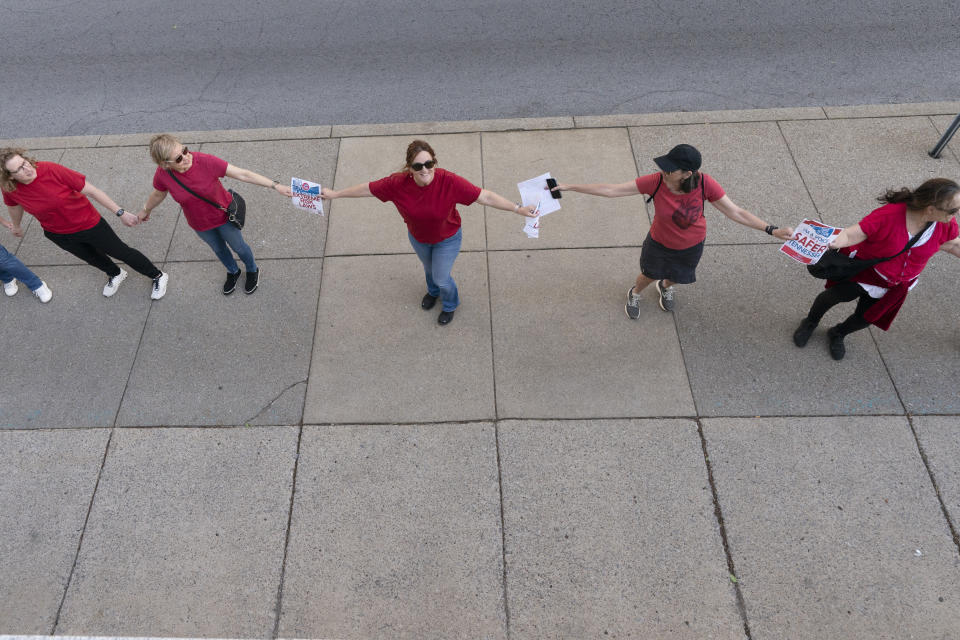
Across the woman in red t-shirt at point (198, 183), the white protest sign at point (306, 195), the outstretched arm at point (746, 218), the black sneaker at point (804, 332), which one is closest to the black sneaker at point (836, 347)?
the black sneaker at point (804, 332)

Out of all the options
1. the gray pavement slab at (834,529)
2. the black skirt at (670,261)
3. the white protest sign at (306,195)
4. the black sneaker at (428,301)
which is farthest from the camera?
the black sneaker at (428,301)

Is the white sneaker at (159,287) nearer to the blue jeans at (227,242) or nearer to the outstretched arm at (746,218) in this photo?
the blue jeans at (227,242)

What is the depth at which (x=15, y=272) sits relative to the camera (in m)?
4.86

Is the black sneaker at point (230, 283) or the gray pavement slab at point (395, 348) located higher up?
the gray pavement slab at point (395, 348)

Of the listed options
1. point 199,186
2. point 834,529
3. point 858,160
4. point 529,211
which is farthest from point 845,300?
point 199,186

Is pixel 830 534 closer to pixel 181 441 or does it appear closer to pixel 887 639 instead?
pixel 887 639

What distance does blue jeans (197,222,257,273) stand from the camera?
14.8 feet

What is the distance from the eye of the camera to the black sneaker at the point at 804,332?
14.5 feet

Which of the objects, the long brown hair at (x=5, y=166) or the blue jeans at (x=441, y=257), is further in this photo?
the blue jeans at (x=441, y=257)

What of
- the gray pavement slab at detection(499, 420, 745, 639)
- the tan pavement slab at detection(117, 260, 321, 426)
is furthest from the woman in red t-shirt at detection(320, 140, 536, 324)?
the gray pavement slab at detection(499, 420, 745, 639)

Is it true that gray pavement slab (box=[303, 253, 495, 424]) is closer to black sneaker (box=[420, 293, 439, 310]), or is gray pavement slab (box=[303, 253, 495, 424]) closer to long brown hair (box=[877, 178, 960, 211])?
black sneaker (box=[420, 293, 439, 310])

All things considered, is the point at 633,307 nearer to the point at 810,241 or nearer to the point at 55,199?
the point at 810,241

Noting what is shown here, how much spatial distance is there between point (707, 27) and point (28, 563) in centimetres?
917

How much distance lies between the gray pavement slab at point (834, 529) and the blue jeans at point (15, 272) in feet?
18.6
